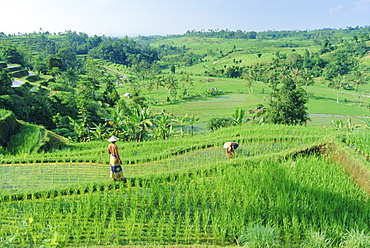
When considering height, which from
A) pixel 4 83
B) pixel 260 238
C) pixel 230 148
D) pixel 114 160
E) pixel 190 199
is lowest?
pixel 190 199

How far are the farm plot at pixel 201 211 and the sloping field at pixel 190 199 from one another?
20mm

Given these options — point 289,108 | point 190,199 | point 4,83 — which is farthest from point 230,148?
point 4,83

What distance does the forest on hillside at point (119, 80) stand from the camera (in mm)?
16312

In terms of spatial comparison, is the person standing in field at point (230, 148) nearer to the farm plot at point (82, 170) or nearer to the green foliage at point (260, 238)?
the farm plot at point (82, 170)

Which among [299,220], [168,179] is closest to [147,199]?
[168,179]

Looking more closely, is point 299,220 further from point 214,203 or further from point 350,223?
point 214,203

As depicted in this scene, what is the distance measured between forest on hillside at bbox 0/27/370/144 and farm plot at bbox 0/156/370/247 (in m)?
6.84

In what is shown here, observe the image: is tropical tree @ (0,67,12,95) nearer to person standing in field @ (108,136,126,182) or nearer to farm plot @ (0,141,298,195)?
farm plot @ (0,141,298,195)

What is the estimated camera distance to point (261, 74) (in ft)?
232

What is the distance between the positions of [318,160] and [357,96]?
2062 inches

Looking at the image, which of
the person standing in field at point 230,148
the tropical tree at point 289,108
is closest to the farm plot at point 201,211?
the person standing in field at point 230,148

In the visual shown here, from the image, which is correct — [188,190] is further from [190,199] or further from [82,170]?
[82,170]

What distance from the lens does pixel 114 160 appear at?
6.88 m

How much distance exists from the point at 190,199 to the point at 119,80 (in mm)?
57411
